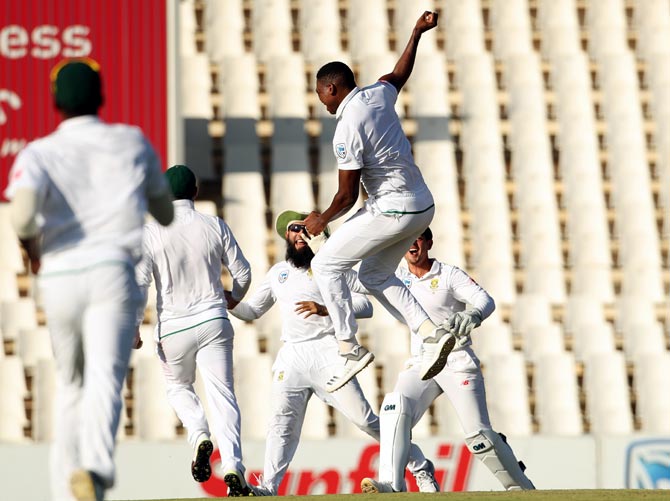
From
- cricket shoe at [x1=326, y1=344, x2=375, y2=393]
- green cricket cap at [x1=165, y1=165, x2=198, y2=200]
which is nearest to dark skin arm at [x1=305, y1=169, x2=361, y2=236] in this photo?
cricket shoe at [x1=326, y1=344, x2=375, y2=393]

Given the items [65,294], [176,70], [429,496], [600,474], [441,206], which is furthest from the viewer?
[441,206]

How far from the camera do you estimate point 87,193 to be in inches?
207

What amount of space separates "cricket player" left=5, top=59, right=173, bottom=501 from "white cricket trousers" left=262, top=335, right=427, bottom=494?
Answer: 351 cm

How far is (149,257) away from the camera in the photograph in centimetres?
774

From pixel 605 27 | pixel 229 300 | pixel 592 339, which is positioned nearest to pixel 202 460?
pixel 229 300

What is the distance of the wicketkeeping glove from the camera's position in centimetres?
757

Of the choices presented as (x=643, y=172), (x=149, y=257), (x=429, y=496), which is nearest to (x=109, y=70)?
(x=643, y=172)

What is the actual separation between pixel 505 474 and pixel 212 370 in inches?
81.8

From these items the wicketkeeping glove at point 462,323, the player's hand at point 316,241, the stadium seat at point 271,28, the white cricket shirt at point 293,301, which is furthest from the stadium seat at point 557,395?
the stadium seat at point 271,28

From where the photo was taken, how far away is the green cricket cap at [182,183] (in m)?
7.79

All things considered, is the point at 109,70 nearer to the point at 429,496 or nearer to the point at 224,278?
the point at 224,278

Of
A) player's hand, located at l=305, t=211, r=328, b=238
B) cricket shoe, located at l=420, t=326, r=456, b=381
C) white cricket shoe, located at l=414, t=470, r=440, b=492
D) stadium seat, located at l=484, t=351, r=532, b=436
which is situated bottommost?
stadium seat, located at l=484, t=351, r=532, b=436

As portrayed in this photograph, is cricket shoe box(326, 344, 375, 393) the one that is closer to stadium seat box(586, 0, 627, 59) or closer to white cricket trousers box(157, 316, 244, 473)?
white cricket trousers box(157, 316, 244, 473)

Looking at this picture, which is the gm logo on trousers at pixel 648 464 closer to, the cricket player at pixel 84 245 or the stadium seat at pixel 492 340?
the stadium seat at pixel 492 340
